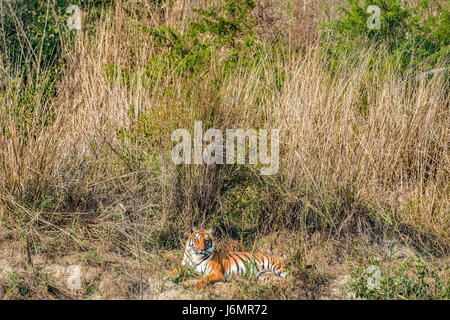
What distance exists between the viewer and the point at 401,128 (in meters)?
4.30

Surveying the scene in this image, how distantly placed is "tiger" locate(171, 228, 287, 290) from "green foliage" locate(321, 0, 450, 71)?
2.81m

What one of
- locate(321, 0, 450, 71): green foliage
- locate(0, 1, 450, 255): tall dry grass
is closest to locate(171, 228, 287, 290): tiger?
locate(0, 1, 450, 255): tall dry grass

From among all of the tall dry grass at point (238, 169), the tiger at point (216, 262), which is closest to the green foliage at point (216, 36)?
the tall dry grass at point (238, 169)

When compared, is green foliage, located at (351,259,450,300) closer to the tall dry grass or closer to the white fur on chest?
the tall dry grass

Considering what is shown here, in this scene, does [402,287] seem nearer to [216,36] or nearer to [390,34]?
[390,34]

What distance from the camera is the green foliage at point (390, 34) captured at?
534cm

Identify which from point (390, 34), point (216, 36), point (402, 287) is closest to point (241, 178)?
point (402, 287)

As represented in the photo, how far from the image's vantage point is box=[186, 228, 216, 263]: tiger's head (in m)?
3.13

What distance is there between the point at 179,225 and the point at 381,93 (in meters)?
2.29

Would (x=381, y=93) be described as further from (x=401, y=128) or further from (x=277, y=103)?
(x=277, y=103)

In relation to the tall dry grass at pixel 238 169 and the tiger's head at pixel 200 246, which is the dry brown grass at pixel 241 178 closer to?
→ the tall dry grass at pixel 238 169

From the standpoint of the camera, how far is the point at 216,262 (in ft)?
10.4

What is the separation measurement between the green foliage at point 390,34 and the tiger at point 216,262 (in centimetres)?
281
